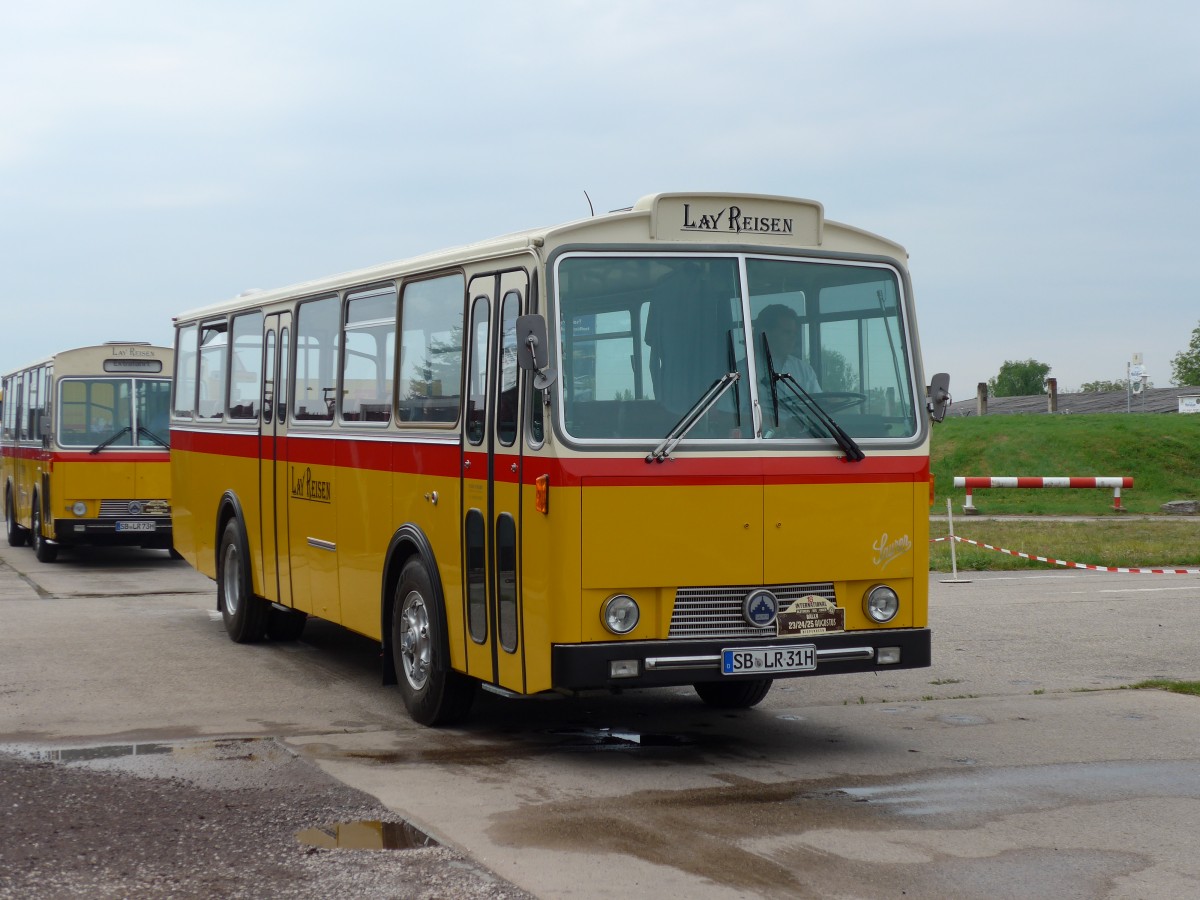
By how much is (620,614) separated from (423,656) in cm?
194

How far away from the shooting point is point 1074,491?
3684 cm

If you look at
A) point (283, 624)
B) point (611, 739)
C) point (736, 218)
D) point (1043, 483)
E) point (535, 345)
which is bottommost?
point (611, 739)

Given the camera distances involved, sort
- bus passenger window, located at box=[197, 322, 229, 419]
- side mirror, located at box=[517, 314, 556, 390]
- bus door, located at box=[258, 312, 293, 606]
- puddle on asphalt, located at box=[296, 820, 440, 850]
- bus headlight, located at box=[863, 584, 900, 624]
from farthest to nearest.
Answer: bus passenger window, located at box=[197, 322, 229, 419], bus door, located at box=[258, 312, 293, 606], bus headlight, located at box=[863, 584, 900, 624], side mirror, located at box=[517, 314, 556, 390], puddle on asphalt, located at box=[296, 820, 440, 850]

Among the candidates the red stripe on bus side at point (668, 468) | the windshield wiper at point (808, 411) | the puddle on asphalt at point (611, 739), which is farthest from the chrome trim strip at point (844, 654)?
the puddle on asphalt at point (611, 739)

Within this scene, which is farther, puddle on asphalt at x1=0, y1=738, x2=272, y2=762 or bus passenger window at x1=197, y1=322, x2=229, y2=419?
bus passenger window at x1=197, y1=322, x2=229, y2=419

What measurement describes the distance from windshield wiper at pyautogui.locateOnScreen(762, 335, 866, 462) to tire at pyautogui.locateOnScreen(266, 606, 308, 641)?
20.0 ft

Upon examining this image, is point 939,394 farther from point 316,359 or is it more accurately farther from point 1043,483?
point 1043,483

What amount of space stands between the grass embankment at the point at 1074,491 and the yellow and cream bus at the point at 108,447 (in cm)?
1050

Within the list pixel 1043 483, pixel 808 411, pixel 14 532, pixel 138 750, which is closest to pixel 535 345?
pixel 808 411

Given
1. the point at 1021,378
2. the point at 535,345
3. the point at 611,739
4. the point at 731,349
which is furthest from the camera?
the point at 1021,378

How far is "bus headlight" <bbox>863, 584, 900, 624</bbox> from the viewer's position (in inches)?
342

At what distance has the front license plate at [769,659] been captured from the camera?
326 inches

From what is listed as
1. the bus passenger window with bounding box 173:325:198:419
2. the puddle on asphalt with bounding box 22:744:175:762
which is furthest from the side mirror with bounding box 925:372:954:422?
the bus passenger window with bounding box 173:325:198:419

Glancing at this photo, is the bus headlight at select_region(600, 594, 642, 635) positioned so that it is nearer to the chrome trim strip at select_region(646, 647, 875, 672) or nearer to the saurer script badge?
the chrome trim strip at select_region(646, 647, 875, 672)
